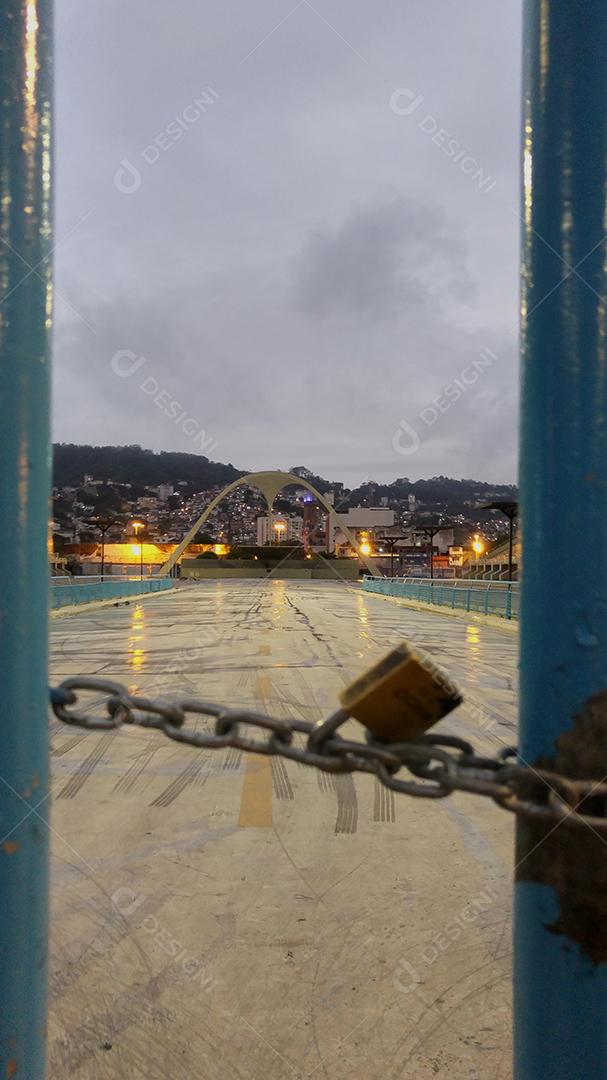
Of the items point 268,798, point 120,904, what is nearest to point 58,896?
point 120,904

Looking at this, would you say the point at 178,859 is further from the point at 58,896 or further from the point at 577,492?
the point at 577,492

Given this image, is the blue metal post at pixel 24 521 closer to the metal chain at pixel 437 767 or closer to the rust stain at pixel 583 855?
the metal chain at pixel 437 767

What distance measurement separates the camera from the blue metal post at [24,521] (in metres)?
1.30

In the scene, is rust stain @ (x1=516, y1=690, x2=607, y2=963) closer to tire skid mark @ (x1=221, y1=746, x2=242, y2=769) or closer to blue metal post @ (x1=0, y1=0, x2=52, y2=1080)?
blue metal post @ (x1=0, y1=0, x2=52, y2=1080)

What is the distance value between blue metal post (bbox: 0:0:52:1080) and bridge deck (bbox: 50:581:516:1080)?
120cm

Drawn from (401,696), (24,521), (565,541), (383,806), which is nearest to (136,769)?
(383,806)

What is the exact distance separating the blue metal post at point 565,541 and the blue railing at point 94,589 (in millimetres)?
17879

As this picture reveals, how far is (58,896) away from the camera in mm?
3213

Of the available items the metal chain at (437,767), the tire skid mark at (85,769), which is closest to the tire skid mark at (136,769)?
the tire skid mark at (85,769)

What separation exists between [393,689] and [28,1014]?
3.20 feet

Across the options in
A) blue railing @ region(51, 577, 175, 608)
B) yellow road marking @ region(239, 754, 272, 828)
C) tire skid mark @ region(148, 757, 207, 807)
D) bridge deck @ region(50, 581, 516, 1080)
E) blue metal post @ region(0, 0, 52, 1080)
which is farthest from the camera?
blue railing @ region(51, 577, 175, 608)

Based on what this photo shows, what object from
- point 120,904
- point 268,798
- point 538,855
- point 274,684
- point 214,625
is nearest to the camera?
point 538,855

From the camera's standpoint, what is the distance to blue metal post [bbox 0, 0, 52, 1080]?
1302 mm

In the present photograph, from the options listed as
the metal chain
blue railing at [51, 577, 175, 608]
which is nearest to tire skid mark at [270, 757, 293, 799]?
the metal chain
